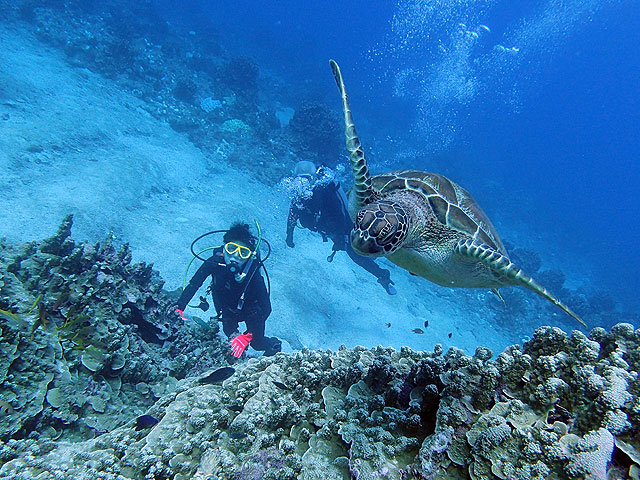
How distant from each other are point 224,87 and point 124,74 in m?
4.66

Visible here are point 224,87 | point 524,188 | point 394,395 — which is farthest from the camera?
point 524,188

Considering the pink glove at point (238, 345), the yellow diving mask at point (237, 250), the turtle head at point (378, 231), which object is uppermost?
the turtle head at point (378, 231)

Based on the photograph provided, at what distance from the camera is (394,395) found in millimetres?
1854

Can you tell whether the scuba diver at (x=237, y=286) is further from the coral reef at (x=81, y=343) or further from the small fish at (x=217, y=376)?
the small fish at (x=217, y=376)

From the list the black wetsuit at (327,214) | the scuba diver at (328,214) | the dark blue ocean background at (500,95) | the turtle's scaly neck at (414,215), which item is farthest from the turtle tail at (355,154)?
the dark blue ocean background at (500,95)

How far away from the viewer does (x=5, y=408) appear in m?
2.09

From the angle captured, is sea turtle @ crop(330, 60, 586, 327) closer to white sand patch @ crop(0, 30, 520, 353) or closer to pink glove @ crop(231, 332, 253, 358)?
pink glove @ crop(231, 332, 253, 358)

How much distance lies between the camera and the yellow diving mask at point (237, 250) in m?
4.93

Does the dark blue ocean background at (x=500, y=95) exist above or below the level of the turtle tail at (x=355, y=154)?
above

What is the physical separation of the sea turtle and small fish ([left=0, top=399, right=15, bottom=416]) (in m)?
2.67

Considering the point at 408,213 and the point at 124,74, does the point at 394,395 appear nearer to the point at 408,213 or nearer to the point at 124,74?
the point at 408,213

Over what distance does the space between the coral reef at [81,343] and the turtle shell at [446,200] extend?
318 cm

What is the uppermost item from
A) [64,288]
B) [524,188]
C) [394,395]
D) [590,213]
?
[590,213]

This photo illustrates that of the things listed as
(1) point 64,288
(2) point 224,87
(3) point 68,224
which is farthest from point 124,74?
(1) point 64,288
